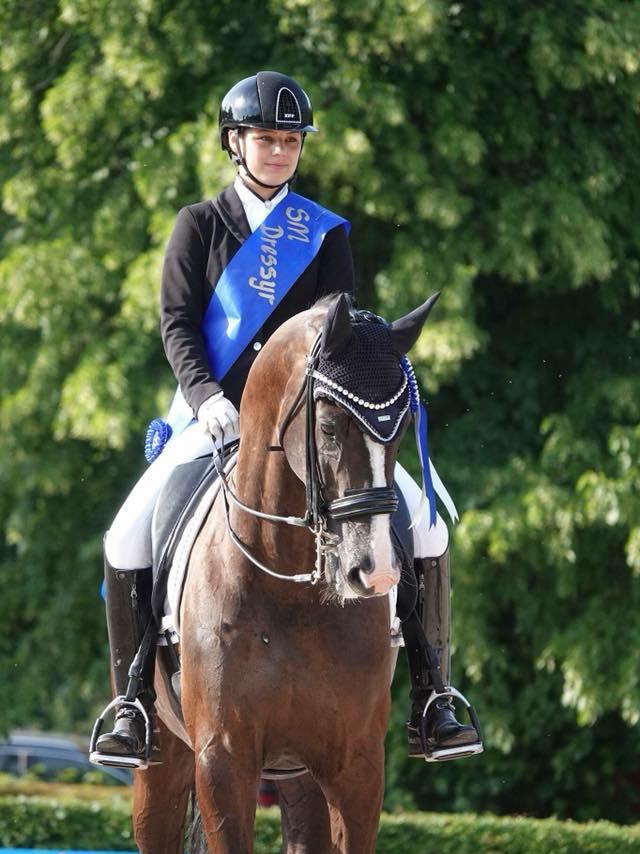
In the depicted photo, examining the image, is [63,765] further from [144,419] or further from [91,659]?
[144,419]

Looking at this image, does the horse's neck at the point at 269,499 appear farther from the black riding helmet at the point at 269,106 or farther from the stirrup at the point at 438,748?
the black riding helmet at the point at 269,106

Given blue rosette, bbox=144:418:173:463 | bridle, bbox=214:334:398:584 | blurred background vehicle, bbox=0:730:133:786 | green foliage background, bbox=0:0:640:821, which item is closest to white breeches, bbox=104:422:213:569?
blue rosette, bbox=144:418:173:463

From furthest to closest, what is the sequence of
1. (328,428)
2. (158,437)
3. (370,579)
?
(158,437), (328,428), (370,579)

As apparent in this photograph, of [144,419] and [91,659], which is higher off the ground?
[144,419]

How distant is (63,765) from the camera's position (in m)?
22.4

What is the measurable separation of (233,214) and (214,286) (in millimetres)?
312

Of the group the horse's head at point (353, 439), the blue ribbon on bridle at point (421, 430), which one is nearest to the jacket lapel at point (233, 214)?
the blue ribbon on bridle at point (421, 430)

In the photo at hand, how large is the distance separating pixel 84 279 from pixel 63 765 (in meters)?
11.9

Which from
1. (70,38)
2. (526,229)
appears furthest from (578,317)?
(70,38)

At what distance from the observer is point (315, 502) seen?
4.61 m

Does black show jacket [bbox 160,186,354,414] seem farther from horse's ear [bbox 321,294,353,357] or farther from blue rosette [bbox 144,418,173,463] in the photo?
horse's ear [bbox 321,294,353,357]

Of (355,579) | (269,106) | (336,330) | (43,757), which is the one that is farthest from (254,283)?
(43,757)

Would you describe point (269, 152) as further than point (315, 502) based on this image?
Yes

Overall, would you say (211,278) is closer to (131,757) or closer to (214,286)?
(214,286)
